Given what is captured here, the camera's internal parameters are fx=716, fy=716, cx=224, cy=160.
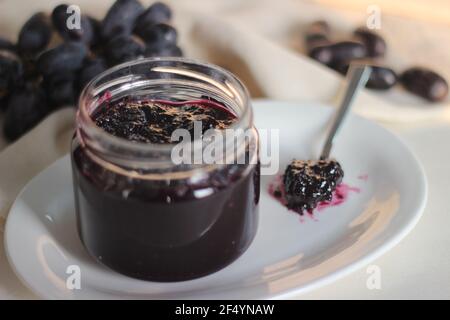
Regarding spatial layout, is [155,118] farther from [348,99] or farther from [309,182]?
[348,99]

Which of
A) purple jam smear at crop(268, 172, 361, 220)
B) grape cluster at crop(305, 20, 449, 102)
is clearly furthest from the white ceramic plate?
grape cluster at crop(305, 20, 449, 102)

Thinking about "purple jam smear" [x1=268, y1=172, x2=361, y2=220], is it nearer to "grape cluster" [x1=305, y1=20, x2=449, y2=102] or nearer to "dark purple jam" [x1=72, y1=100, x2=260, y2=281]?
"dark purple jam" [x1=72, y1=100, x2=260, y2=281]

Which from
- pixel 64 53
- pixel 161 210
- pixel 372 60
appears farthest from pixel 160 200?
pixel 372 60

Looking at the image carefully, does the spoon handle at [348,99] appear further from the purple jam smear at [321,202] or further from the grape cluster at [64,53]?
the grape cluster at [64,53]

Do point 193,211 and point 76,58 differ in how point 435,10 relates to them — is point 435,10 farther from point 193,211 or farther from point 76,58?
point 193,211

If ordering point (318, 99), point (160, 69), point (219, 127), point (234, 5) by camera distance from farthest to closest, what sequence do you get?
point (234, 5)
point (318, 99)
point (160, 69)
point (219, 127)

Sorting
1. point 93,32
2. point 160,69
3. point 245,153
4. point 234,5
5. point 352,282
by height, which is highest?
point 234,5

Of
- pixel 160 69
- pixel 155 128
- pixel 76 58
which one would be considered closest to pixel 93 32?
pixel 76 58

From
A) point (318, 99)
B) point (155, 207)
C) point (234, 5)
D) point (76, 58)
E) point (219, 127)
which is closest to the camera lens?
point (155, 207)
